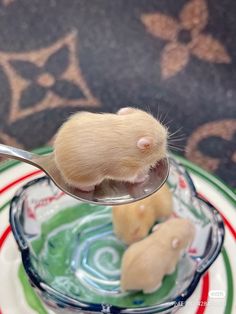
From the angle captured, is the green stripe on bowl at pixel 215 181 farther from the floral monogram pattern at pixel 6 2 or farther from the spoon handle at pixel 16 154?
the floral monogram pattern at pixel 6 2

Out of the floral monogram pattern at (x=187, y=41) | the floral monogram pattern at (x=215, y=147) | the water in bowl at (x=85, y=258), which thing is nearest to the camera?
the water in bowl at (x=85, y=258)

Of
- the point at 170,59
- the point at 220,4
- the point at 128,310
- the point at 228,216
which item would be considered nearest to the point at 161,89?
the point at 170,59

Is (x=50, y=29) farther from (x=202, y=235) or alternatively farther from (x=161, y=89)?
(x=202, y=235)

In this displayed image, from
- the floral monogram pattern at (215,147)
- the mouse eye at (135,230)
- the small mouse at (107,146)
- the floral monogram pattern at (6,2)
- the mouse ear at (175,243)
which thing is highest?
the floral monogram pattern at (6,2)

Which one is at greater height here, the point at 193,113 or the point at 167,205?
the point at 193,113

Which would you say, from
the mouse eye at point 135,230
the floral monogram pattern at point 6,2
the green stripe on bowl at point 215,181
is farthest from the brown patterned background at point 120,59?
the mouse eye at point 135,230

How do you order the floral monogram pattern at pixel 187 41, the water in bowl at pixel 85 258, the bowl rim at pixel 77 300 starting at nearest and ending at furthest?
1. the bowl rim at pixel 77 300
2. the water in bowl at pixel 85 258
3. the floral monogram pattern at pixel 187 41
